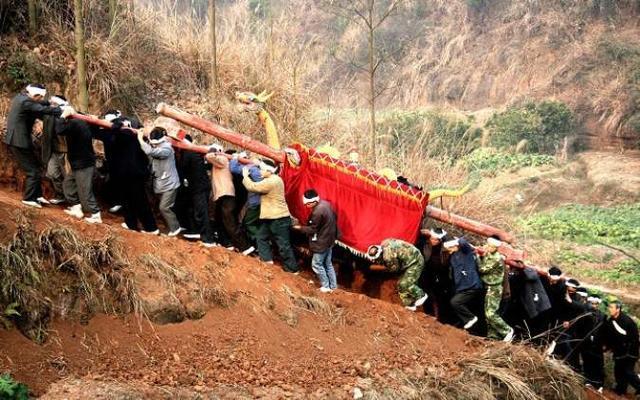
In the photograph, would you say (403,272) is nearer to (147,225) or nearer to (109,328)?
(147,225)

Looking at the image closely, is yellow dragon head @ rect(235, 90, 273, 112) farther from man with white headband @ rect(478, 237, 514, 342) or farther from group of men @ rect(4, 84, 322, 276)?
man with white headband @ rect(478, 237, 514, 342)

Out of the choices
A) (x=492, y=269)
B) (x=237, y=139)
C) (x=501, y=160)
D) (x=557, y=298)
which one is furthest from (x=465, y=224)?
(x=501, y=160)

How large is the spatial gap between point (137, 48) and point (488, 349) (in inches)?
317

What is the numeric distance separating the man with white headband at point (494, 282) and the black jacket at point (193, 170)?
356 centimetres

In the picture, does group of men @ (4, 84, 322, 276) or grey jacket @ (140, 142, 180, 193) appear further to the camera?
grey jacket @ (140, 142, 180, 193)

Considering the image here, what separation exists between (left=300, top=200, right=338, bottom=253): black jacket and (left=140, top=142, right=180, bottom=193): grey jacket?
163cm

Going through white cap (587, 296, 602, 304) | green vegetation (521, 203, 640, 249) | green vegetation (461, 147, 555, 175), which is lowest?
green vegetation (461, 147, 555, 175)

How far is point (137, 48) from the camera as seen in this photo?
12.6 meters

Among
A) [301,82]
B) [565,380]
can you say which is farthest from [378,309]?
[301,82]

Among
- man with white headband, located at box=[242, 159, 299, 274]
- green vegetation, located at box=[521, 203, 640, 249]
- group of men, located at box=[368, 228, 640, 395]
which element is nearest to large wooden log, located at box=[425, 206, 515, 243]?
group of men, located at box=[368, 228, 640, 395]

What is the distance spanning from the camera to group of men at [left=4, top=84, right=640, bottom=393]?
7637 millimetres

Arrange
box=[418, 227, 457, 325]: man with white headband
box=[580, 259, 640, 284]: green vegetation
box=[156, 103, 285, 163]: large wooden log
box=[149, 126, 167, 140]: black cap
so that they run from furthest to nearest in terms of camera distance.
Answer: box=[580, 259, 640, 284]: green vegetation < box=[418, 227, 457, 325]: man with white headband < box=[156, 103, 285, 163]: large wooden log < box=[149, 126, 167, 140]: black cap

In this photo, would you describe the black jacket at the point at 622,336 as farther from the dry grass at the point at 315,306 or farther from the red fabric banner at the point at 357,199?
the dry grass at the point at 315,306

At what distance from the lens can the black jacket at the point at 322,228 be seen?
838 centimetres
